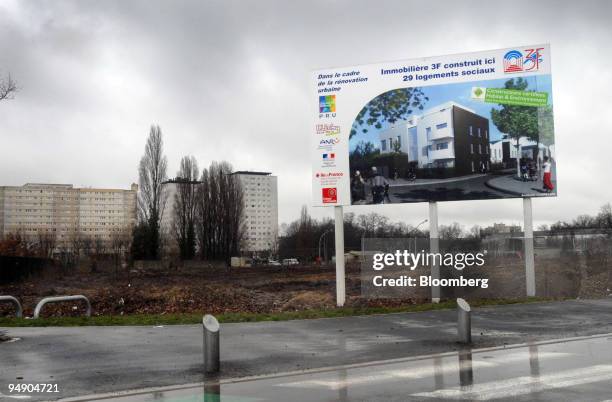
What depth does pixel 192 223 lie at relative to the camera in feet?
271

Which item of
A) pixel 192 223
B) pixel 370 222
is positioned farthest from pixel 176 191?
pixel 370 222

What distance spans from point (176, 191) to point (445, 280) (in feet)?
218

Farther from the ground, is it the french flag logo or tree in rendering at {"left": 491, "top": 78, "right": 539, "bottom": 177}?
tree in rendering at {"left": 491, "top": 78, "right": 539, "bottom": 177}

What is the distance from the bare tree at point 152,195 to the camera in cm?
7294

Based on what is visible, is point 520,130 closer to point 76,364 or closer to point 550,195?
point 550,195

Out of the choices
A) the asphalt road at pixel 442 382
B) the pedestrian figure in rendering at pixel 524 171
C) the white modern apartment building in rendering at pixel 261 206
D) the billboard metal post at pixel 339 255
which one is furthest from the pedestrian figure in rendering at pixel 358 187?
the white modern apartment building in rendering at pixel 261 206

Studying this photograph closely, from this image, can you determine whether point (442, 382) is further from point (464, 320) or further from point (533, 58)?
point (533, 58)

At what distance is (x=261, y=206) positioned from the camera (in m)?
185

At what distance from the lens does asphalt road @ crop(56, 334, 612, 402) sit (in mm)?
7406

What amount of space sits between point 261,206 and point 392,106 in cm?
16627

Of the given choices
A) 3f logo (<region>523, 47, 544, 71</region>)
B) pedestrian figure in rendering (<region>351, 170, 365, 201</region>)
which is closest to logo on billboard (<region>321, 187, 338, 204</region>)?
pedestrian figure in rendering (<region>351, 170, 365, 201</region>)

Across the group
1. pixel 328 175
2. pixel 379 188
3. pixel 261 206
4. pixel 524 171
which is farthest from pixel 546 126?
pixel 261 206

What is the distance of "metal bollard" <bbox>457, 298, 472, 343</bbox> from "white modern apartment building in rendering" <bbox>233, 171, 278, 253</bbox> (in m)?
167

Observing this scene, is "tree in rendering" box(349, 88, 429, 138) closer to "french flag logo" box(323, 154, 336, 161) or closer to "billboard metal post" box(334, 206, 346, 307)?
"french flag logo" box(323, 154, 336, 161)
